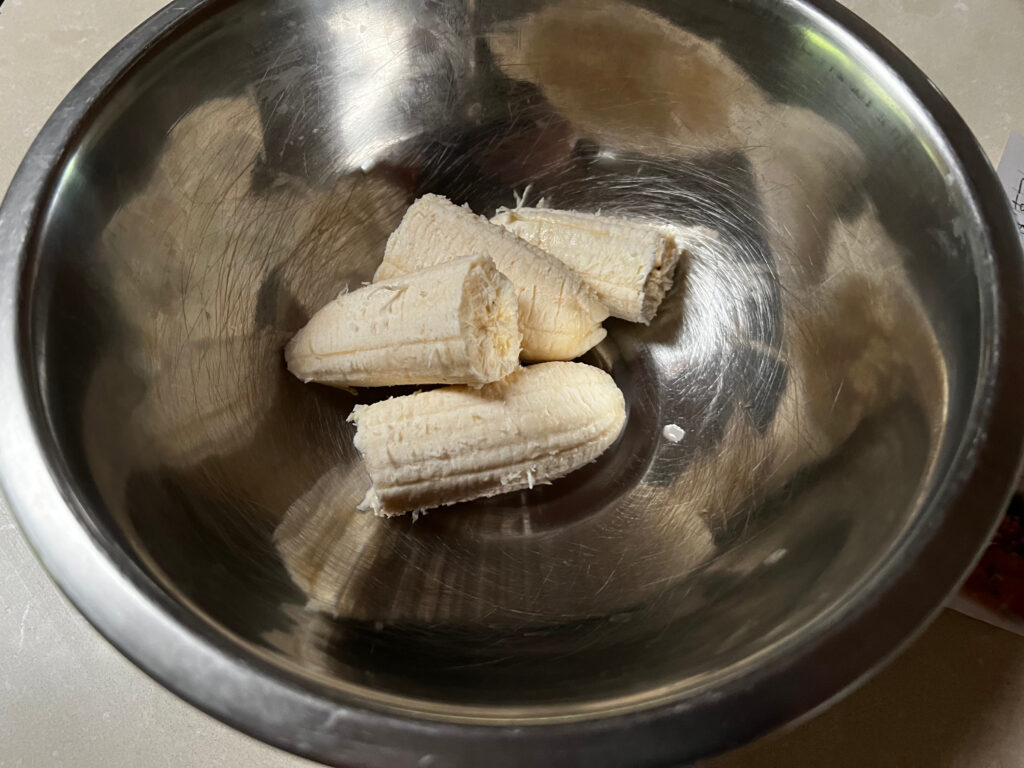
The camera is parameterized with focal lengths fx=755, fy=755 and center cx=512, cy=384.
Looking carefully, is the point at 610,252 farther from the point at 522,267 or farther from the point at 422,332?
the point at 422,332

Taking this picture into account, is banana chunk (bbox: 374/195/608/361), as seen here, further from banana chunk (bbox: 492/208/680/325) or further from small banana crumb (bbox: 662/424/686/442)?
small banana crumb (bbox: 662/424/686/442)

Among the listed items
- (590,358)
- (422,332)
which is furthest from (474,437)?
(590,358)

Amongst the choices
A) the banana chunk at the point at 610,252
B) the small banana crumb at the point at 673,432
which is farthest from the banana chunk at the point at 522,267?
the small banana crumb at the point at 673,432

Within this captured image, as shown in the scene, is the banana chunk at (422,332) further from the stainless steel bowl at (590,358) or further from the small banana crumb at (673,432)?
the small banana crumb at (673,432)

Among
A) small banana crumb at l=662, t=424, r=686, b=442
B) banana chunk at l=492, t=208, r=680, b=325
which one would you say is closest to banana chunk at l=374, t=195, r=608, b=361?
banana chunk at l=492, t=208, r=680, b=325

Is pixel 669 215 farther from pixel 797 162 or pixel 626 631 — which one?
pixel 626 631

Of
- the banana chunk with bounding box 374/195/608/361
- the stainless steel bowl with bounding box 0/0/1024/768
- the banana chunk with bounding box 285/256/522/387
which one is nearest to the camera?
the stainless steel bowl with bounding box 0/0/1024/768
